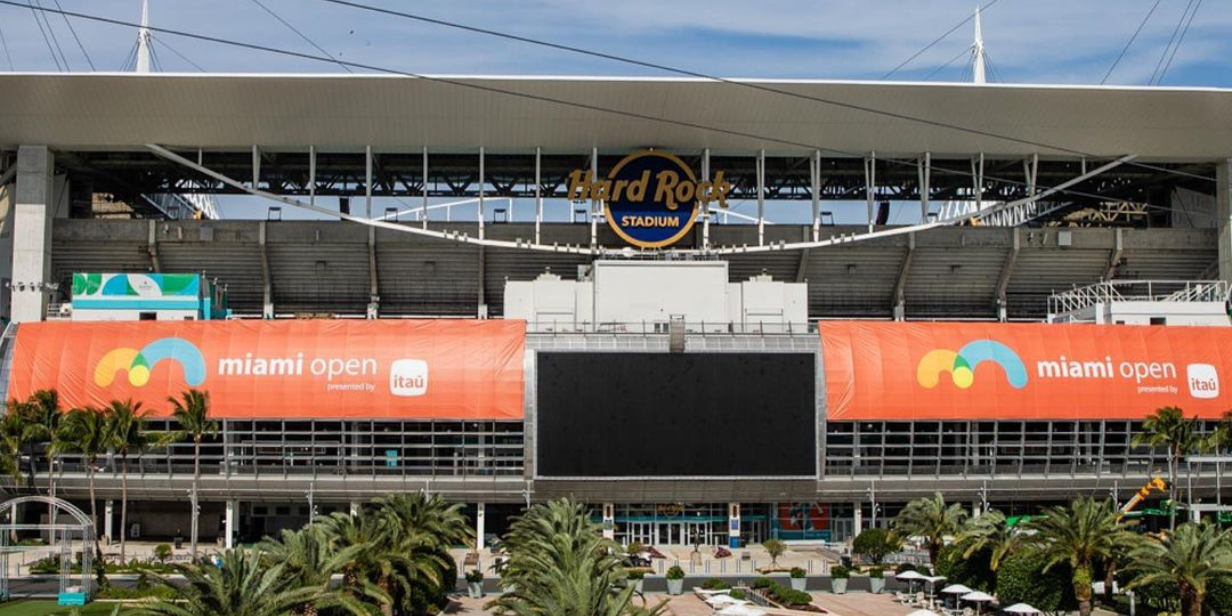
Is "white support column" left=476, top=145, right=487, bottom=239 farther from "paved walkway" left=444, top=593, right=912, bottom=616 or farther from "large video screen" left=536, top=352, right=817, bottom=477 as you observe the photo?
"paved walkway" left=444, top=593, right=912, bottom=616

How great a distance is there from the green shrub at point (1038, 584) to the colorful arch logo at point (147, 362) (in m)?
55.9

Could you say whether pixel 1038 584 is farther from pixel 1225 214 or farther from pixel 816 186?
pixel 1225 214

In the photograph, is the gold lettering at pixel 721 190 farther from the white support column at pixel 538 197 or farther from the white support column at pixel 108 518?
the white support column at pixel 108 518

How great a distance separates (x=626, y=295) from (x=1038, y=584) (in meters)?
49.0

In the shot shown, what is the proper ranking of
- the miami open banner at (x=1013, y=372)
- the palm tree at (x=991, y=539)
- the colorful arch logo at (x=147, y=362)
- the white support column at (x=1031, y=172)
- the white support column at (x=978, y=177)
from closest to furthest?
the palm tree at (x=991, y=539) → the colorful arch logo at (x=147, y=362) → the miami open banner at (x=1013, y=372) → the white support column at (x=978, y=177) → the white support column at (x=1031, y=172)

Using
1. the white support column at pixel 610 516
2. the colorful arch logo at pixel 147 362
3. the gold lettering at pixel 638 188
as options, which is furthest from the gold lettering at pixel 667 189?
the colorful arch logo at pixel 147 362

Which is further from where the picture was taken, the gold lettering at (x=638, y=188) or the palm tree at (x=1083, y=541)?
the gold lettering at (x=638, y=188)

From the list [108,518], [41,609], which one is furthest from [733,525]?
[41,609]

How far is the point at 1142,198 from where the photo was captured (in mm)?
122250

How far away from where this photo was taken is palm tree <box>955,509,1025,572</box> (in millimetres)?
58281

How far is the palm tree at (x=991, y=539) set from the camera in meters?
58.3

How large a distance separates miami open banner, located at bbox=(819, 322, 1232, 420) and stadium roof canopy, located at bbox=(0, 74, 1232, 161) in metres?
17.9

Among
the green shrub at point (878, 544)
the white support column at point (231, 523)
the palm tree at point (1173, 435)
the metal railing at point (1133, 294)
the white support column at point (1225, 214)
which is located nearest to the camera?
the green shrub at point (878, 544)

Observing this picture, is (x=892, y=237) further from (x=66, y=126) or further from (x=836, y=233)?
(x=66, y=126)
